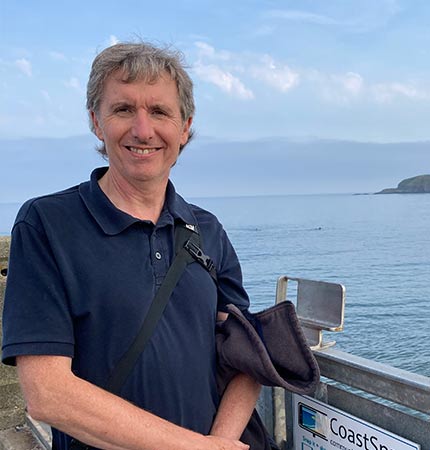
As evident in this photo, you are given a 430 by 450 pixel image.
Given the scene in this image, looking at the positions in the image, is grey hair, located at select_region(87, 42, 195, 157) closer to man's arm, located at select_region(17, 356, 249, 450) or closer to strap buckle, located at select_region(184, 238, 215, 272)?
strap buckle, located at select_region(184, 238, 215, 272)

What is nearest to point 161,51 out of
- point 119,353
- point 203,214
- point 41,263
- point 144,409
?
point 203,214

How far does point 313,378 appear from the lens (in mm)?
2262

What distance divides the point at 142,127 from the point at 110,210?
0.32 m

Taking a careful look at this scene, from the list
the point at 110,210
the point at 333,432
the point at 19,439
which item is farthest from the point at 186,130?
the point at 19,439

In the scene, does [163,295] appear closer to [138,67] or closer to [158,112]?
[158,112]

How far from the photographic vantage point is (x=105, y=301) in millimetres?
1975

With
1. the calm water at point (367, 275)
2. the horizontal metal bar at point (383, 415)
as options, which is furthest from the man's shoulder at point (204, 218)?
the calm water at point (367, 275)

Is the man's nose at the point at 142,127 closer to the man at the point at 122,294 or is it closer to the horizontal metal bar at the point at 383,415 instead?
the man at the point at 122,294

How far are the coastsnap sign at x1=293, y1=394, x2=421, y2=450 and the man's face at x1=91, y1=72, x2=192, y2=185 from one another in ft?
3.99

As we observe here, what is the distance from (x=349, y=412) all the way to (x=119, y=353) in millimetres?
1026

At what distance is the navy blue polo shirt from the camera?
74.1 inches

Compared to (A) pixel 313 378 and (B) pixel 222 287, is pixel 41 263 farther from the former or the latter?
(A) pixel 313 378

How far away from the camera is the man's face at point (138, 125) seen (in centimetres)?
210

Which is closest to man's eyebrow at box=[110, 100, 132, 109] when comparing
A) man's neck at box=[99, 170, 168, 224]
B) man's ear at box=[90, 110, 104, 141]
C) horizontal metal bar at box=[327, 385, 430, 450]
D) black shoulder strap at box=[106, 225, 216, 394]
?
man's ear at box=[90, 110, 104, 141]
